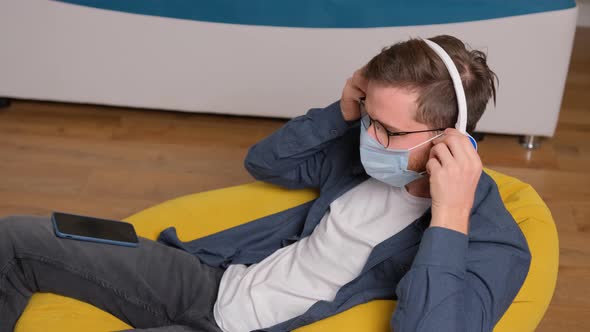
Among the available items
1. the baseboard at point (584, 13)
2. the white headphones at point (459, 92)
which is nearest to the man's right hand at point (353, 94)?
the white headphones at point (459, 92)

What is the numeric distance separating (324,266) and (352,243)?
7 centimetres

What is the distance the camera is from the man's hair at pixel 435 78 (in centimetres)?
145

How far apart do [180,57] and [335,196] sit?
1.27 meters

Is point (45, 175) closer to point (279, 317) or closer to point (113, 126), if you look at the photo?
point (113, 126)

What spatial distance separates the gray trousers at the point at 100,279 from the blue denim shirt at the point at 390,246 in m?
0.15

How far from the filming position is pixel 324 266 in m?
1.62

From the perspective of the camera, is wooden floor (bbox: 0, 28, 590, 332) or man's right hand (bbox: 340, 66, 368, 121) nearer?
man's right hand (bbox: 340, 66, 368, 121)

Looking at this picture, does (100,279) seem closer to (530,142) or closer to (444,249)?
(444,249)

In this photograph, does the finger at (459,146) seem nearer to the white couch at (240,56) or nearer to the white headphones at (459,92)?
the white headphones at (459,92)

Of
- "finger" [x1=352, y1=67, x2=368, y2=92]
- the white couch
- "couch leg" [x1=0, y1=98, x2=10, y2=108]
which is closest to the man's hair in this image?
"finger" [x1=352, y1=67, x2=368, y2=92]

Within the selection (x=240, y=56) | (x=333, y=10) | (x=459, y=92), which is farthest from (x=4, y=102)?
(x=459, y=92)

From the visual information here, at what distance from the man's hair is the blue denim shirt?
7.6 inches

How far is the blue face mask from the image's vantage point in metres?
1.52

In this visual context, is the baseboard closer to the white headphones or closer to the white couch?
the white couch
